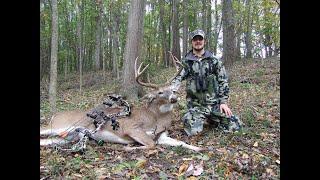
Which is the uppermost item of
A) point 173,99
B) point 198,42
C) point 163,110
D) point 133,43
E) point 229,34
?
point 229,34

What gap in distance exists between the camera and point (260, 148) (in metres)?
5.21

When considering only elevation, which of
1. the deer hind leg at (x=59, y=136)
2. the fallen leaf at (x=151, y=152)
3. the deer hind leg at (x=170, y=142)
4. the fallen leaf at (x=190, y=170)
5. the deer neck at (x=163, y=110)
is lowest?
the fallen leaf at (x=190, y=170)

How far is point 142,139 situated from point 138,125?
0.36m

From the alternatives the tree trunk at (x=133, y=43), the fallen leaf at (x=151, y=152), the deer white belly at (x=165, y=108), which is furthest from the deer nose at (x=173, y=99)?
the tree trunk at (x=133, y=43)

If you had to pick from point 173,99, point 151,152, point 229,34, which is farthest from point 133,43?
point 229,34

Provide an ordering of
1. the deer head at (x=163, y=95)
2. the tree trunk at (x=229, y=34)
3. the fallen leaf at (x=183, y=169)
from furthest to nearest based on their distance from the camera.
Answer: the tree trunk at (x=229, y=34), the deer head at (x=163, y=95), the fallen leaf at (x=183, y=169)

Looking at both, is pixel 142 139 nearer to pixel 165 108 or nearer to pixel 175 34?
pixel 165 108

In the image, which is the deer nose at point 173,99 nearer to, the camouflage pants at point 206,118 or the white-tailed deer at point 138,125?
the white-tailed deer at point 138,125

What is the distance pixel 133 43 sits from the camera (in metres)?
9.09

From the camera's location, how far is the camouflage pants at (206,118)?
19.9 feet

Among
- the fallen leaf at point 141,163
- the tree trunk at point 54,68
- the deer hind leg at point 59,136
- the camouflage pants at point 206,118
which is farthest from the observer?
the tree trunk at point 54,68

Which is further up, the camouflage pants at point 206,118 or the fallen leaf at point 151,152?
the camouflage pants at point 206,118

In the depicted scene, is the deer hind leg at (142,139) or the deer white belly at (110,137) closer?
the deer hind leg at (142,139)
